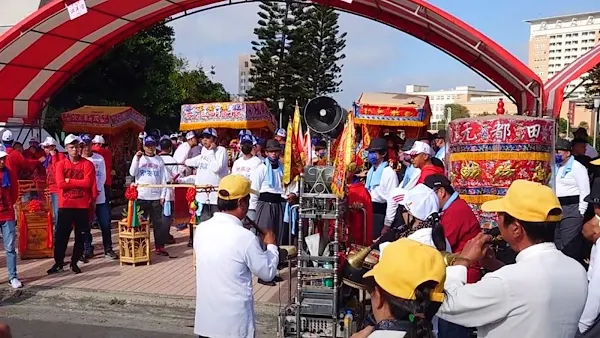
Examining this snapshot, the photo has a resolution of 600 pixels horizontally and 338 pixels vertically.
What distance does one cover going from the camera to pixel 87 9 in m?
9.76

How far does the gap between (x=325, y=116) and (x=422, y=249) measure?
3.60m

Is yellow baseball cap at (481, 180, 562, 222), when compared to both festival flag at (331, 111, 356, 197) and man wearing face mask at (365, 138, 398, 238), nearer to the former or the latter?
festival flag at (331, 111, 356, 197)

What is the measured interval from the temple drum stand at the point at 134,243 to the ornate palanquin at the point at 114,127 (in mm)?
4860

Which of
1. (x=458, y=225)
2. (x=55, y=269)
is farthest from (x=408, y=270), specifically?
(x=55, y=269)

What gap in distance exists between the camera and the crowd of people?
2037 mm

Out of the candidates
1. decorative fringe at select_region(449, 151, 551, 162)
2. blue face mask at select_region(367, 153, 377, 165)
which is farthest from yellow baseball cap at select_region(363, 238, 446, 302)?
blue face mask at select_region(367, 153, 377, 165)

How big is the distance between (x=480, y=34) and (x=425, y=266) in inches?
322

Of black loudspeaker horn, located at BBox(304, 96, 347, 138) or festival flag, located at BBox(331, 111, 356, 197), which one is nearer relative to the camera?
festival flag, located at BBox(331, 111, 356, 197)

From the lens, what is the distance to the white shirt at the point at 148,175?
8320mm

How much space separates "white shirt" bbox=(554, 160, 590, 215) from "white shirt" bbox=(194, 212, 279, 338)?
5.01 meters

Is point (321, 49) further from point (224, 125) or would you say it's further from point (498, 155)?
point (498, 155)

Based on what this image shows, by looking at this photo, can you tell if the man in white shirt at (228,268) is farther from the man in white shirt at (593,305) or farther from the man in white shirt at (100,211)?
the man in white shirt at (100,211)

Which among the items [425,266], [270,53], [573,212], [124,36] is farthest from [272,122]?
[270,53]

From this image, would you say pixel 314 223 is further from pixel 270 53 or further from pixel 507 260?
pixel 270 53
